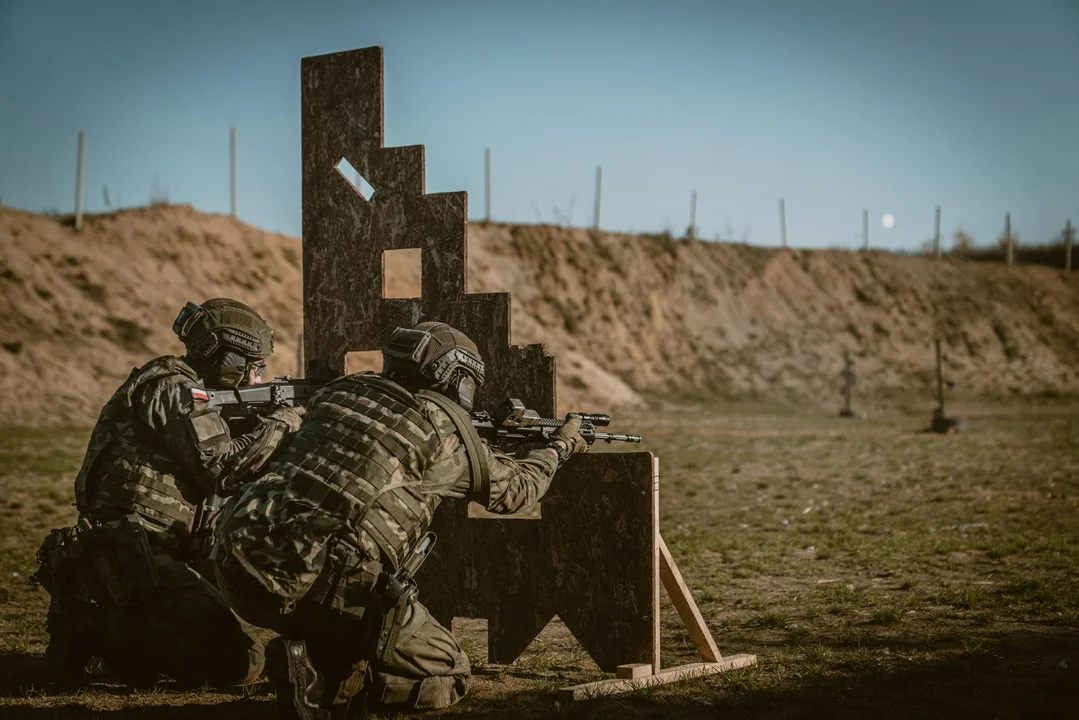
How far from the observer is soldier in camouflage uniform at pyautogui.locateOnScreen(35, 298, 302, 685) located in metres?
6.01

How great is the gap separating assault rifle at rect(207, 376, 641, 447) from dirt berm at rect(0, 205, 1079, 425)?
61.7 feet

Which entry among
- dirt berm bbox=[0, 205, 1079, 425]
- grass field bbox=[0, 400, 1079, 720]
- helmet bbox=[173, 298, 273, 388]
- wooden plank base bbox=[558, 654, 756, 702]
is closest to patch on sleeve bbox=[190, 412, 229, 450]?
helmet bbox=[173, 298, 273, 388]

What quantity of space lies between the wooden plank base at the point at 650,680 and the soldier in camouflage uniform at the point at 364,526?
630mm

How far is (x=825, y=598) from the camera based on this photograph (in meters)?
8.31

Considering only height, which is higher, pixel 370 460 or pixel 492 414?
pixel 492 414

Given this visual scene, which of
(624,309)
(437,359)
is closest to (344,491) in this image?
(437,359)

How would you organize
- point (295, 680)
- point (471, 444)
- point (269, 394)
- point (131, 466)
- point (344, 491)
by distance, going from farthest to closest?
point (269, 394) → point (131, 466) → point (471, 444) → point (344, 491) → point (295, 680)

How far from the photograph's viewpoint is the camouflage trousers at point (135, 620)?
6.00 metres

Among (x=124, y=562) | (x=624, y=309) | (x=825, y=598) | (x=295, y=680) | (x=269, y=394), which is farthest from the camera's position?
(x=624, y=309)

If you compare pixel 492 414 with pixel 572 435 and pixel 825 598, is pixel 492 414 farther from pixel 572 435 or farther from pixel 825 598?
pixel 825 598

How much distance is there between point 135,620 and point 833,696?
3.91 m

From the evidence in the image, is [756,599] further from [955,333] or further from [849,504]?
[955,333]

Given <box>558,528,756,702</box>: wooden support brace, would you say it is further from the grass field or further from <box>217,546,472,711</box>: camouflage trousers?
<box>217,546,472,711</box>: camouflage trousers

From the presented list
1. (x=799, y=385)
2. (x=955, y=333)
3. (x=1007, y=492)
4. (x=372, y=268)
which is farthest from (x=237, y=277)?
(x=955, y=333)
